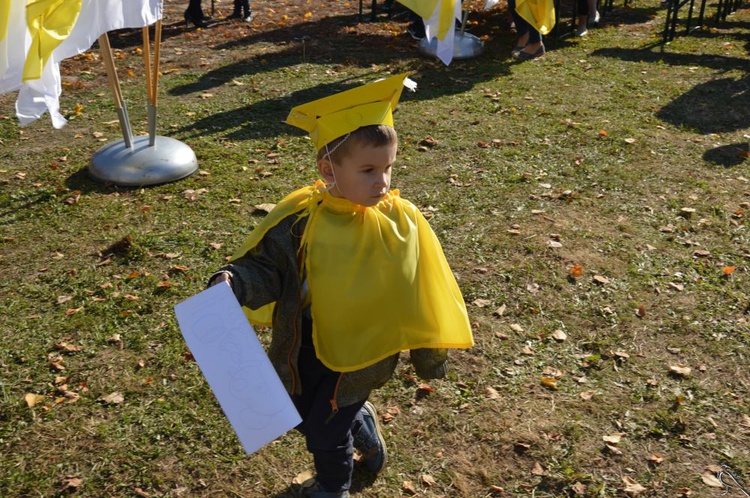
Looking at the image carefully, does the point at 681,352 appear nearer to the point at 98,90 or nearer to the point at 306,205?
the point at 306,205

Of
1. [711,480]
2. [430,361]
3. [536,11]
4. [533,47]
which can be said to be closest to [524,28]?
[533,47]

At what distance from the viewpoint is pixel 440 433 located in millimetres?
3676

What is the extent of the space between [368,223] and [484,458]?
5.00 ft

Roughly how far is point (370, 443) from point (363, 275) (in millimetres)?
1067

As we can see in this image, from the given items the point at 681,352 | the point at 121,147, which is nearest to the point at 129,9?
the point at 121,147

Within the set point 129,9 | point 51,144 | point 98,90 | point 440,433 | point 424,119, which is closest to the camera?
point 440,433

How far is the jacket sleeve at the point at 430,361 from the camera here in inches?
113

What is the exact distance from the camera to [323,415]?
2.82m

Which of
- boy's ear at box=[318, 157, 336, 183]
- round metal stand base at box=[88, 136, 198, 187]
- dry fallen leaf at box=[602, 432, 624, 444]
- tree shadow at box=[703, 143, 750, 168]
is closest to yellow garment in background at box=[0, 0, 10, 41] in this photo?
round metal stand base at box=[88, 136, 198, 187]

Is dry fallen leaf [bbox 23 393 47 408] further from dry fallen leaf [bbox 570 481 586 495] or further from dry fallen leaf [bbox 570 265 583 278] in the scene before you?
dry fallen leaf [bbox 570 265 583 278]

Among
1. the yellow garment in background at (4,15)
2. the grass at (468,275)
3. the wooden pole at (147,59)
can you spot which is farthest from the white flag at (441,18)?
the yellow garment in background at (4,15)

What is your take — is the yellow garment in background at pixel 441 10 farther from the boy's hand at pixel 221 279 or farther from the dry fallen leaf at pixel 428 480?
the boy's hand at pixel 221 279

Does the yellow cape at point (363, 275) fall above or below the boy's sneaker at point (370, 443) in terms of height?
above

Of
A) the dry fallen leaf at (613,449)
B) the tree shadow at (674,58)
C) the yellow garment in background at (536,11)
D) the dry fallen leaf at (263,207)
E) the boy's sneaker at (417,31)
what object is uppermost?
the yellow garment in background at (536,11)
